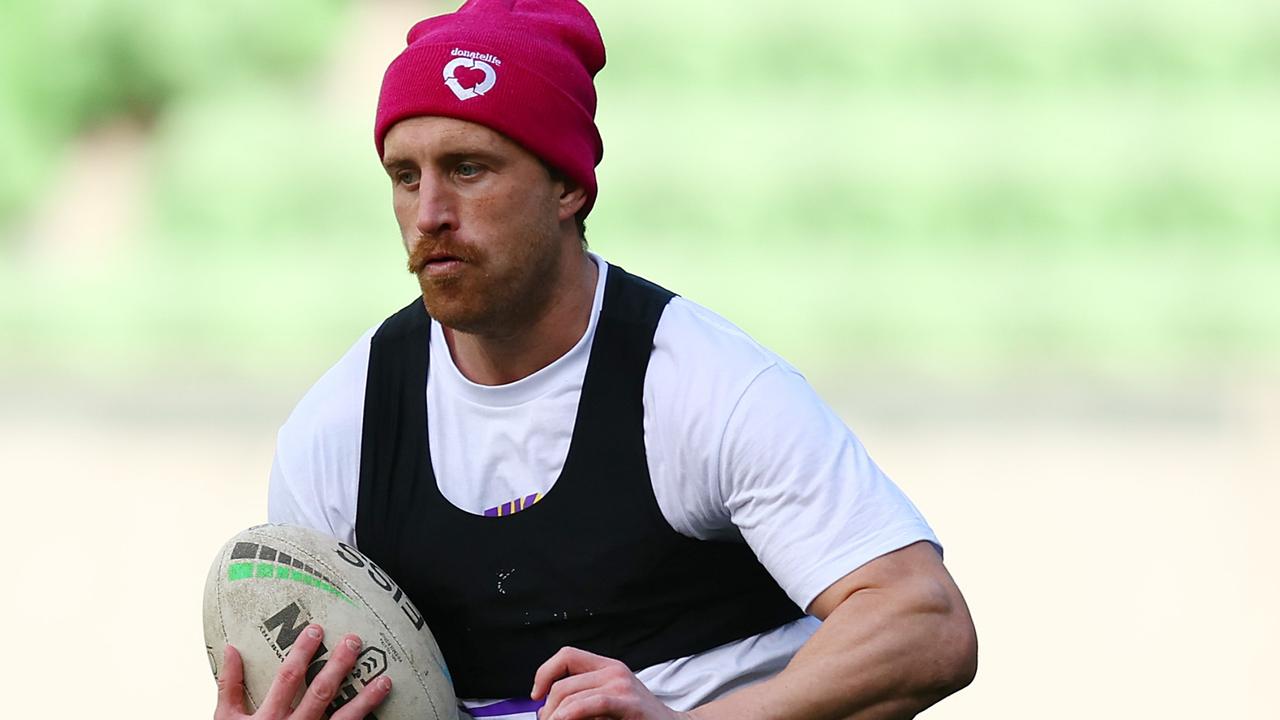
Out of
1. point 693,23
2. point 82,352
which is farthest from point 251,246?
point 693,23

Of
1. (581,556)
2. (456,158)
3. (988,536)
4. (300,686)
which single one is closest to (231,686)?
(300,686)

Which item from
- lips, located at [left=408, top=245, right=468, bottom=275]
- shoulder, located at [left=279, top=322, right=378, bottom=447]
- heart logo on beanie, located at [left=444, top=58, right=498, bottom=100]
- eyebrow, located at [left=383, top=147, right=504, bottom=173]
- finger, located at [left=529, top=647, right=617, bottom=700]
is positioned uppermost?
heart logo on beanie, located at [left=444, top=58, right=498, bottom=100]

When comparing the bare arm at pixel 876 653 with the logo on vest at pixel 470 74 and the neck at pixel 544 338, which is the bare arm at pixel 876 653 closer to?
the neck at pixel 544 338

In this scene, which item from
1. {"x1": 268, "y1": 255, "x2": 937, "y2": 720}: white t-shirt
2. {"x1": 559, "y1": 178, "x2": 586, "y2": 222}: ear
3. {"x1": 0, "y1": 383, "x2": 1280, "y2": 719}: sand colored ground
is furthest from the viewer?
{"x1": 0, "y1": 383, "x2": 1280, "y2": 719}: sand colored ground

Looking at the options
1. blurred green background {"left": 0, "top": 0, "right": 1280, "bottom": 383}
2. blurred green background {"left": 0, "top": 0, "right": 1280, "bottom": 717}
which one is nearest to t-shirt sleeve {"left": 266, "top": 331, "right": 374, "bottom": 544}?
blurred green background {"left": 0, "top": 0, "right": 1280, "bottom": 717}

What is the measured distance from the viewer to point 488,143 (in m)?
3.27

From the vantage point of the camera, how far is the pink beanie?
3270 mm

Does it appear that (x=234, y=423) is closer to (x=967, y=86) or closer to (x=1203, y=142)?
(x=967, y=86)

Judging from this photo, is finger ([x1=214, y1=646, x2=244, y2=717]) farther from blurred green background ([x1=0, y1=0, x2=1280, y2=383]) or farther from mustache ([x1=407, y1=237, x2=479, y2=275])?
blurred green background ([x1=0, y1=0, x2=1280, y2=383])

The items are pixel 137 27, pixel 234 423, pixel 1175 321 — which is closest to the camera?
pixel 234 423

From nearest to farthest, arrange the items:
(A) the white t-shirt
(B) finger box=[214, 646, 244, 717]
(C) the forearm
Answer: (C) the forearm, (A) the white t-shirt, (B) finger box=[214, 646, 244, 717]

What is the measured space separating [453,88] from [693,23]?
29.6 ft

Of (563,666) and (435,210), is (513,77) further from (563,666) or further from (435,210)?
(563,666)

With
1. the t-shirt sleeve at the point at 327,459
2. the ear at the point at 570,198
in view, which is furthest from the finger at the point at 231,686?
the ear at the point at 570,198
